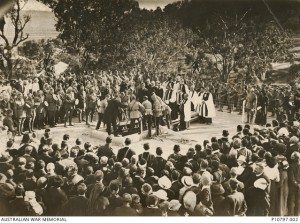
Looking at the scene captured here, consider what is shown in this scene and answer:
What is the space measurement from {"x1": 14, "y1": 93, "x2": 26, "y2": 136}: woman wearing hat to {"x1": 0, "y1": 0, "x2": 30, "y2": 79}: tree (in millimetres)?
443

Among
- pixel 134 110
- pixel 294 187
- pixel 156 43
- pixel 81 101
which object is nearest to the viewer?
pixel 294 187

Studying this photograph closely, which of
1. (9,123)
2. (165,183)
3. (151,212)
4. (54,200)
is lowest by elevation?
(151,212)

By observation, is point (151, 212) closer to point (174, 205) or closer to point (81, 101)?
point (174, 205)

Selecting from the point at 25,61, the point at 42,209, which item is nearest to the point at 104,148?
the point at 42,209

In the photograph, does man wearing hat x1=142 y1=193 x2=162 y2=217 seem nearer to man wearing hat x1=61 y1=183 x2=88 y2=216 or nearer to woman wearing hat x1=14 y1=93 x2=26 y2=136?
man wearing hat x1=61 y1=183 x2=88 y2=216

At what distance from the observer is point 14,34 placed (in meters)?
8.61

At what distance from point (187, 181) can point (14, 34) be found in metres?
4.02

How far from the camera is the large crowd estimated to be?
7.95 m

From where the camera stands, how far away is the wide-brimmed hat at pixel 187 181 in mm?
7832

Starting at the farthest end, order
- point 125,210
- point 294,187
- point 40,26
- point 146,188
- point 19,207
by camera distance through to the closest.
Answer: point 40,26, point 294,187, point 19,207, point 125,210, point 146,188

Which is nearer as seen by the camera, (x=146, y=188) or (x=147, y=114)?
(x=146, y=188)

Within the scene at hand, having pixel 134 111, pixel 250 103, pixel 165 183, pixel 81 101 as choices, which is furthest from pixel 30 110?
pixel 250 103

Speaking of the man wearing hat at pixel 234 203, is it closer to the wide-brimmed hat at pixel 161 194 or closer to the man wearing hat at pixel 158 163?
the wide-brimmed hat at pixel 161 194

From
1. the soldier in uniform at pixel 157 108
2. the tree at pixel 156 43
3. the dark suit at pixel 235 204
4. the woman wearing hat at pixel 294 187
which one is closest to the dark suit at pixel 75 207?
the soldier in uniform at pixel 157 108
